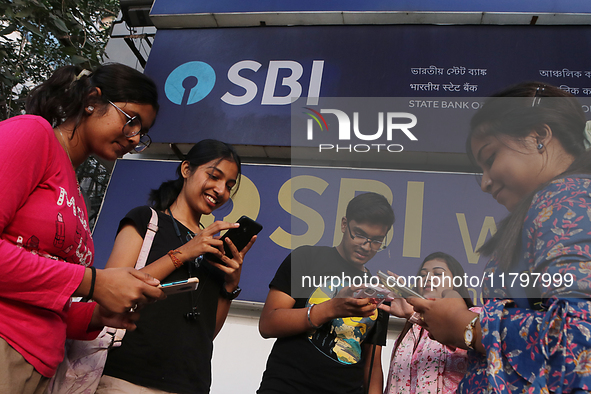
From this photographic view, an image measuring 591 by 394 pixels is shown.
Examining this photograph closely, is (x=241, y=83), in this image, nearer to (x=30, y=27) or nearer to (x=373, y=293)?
(x=30, y=27)

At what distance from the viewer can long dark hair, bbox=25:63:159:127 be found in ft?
4.85

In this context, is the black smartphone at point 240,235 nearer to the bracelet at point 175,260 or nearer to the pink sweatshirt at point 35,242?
the bracelet at point 175,260

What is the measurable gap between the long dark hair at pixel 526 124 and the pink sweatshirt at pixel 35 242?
1231 mm

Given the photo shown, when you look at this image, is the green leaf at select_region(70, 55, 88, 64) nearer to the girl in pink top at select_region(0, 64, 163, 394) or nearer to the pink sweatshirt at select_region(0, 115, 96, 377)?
the girl in pink top at select_region(0, 64, 163, 394)

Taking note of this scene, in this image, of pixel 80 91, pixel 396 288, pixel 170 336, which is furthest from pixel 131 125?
pixel 396 288

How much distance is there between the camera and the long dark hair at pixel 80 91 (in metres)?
1.48

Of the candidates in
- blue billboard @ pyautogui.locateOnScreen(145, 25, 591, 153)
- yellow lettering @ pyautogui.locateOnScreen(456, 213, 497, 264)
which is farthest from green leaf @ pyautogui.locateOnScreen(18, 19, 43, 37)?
yellow lettering @ pyautogui.locateOnScreen(456, 213, 497, 264)

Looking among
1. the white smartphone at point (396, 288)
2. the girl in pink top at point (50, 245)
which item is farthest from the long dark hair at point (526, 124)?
the girl in pink top at point (50, 245)

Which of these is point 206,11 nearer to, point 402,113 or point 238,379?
point 402,113

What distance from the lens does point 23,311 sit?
3.75 ft

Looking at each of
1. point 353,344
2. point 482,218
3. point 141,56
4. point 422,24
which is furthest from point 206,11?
point 353,344

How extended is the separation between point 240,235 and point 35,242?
2.74 feet

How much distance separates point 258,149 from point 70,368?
301cm

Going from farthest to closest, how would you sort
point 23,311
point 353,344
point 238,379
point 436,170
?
point 436,170 < point 238,379 < point 353,344 < point 23,311
